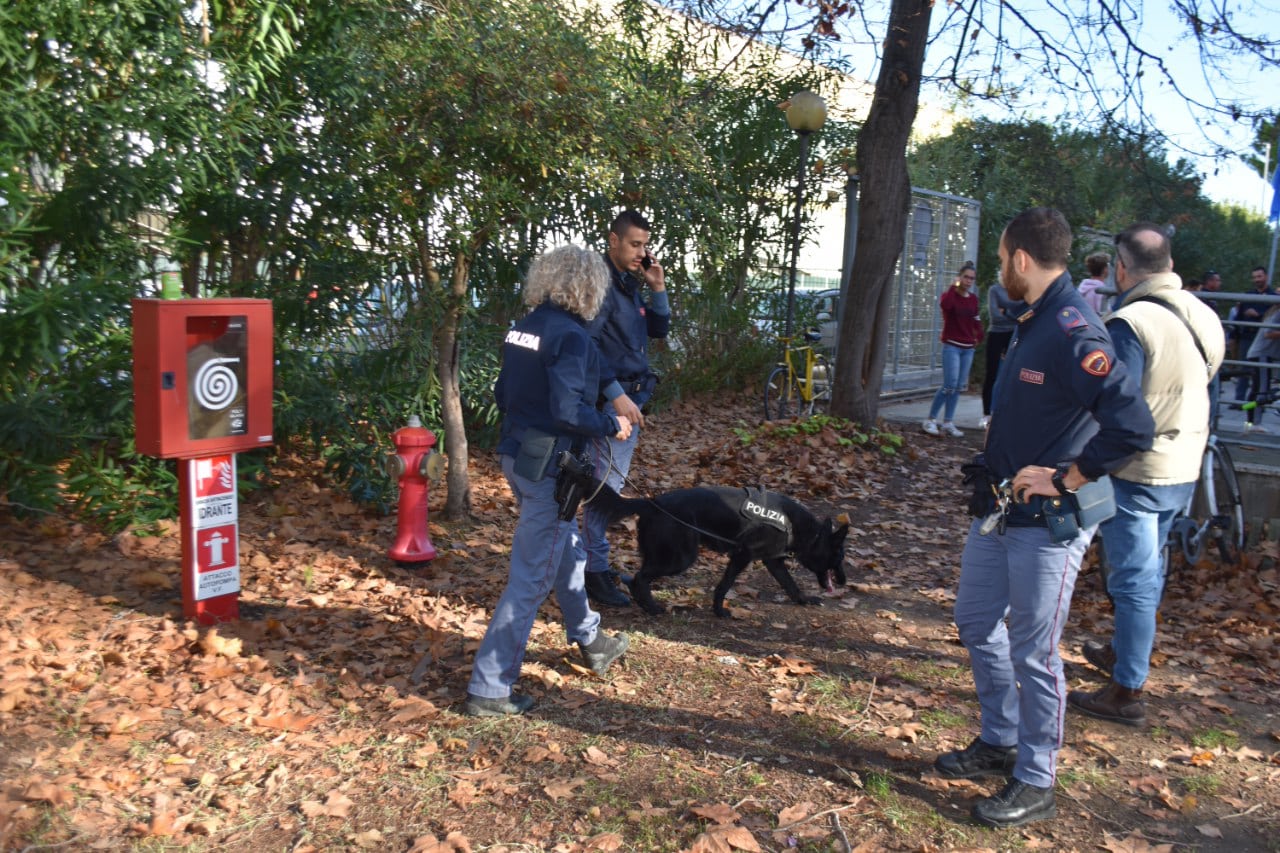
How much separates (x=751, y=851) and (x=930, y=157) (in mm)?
22029

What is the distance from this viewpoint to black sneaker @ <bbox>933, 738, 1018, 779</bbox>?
392 centimetres

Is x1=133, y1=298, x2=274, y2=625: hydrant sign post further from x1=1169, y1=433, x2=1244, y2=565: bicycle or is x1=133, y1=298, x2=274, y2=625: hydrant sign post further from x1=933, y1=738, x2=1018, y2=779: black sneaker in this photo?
x1=1169, y1=433, x2=1244, y2=565: bicycle

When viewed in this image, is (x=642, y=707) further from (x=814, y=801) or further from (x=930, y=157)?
(x=930, y=157)

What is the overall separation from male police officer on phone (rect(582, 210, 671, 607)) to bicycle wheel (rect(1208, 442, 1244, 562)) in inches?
143

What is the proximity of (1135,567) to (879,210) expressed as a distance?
22.2 feet

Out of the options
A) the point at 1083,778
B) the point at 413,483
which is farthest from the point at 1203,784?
the point at 413,483

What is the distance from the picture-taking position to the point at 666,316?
589 cm

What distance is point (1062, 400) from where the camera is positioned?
3395 millimetres

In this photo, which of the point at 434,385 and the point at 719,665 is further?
the point at 434,385

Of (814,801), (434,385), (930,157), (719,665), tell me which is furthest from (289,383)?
(930,157)

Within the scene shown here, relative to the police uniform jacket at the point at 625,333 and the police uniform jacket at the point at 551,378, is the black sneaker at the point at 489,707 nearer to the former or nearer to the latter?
the police uniform jacket at the point at 551,378

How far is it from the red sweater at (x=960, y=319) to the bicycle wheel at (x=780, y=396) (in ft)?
6.23

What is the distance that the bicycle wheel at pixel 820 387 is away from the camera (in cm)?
1291

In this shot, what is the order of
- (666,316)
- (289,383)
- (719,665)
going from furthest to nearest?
1. (289,383)
2. (666,316)
3. (719,665)
